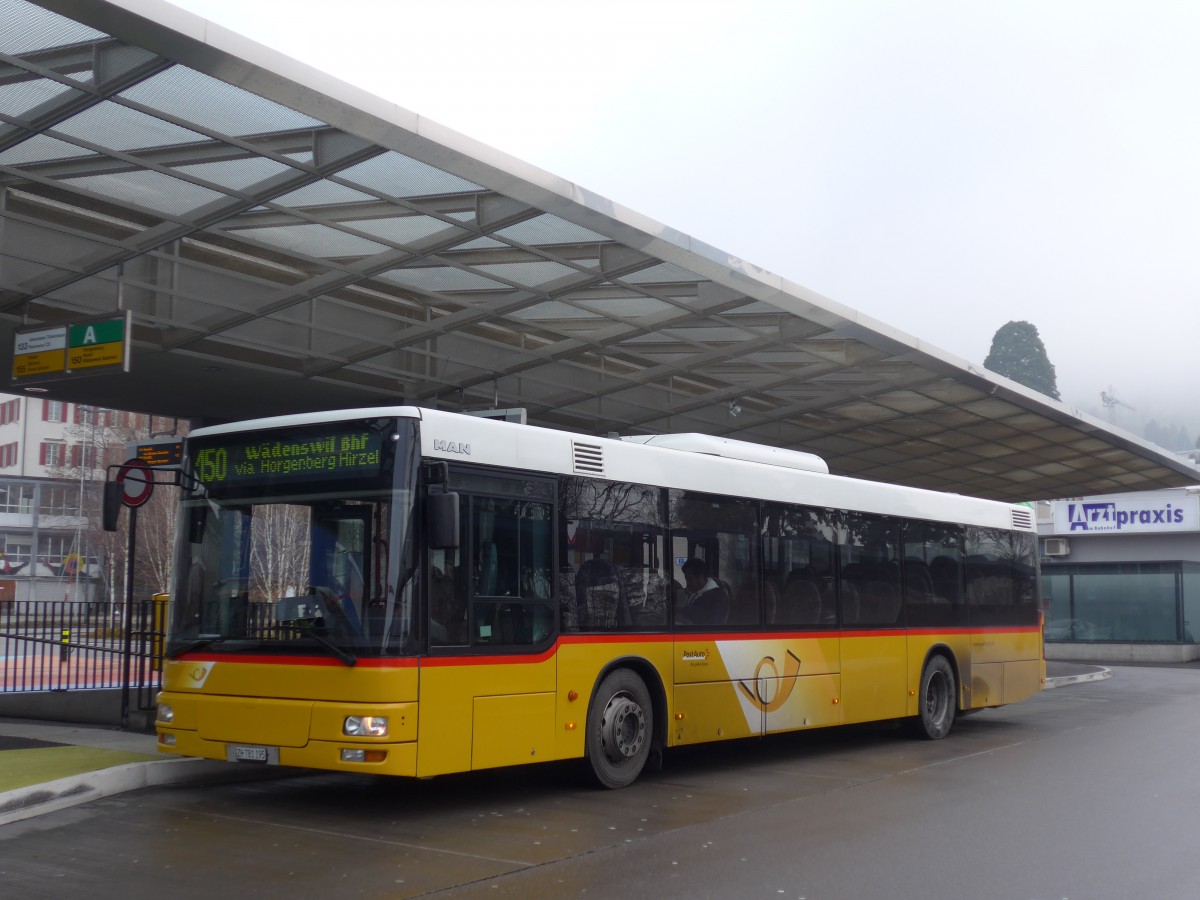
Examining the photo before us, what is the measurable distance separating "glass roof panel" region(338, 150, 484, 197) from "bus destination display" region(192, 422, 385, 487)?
276 cm

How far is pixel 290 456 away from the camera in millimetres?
9469

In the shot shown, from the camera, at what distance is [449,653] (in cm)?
910

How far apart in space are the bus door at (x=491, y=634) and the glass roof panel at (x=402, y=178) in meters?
3.09

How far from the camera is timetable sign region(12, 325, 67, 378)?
1298 cm

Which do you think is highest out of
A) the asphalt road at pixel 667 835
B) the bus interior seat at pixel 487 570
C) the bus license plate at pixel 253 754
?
the bus interior seat at pixel 487 570

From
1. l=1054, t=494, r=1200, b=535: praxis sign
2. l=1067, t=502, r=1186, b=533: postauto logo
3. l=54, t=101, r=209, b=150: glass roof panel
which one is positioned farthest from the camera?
l=1067, t=502, r=1186, b=533: postauto logo

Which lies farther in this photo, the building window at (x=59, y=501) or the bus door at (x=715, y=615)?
the building window at (x=59, y=501)

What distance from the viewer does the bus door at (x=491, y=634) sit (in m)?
9.02

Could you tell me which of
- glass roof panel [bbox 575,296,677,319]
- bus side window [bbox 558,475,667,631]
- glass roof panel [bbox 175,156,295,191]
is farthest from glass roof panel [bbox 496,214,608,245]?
bus side window [bbox 558,475,667,631]

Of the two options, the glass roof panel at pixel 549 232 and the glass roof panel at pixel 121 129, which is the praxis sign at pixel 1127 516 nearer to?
the glass roof panel at pixel 549 232

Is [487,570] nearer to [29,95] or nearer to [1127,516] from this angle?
[29,95]

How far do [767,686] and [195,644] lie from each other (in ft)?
18.5

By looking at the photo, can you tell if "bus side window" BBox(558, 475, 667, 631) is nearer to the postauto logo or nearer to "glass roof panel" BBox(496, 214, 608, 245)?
"glass roof panel" BBox(496, 214, 608, 245)

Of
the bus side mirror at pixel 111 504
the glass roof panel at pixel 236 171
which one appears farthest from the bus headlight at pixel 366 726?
the glass roof panel at pixel 236 171
